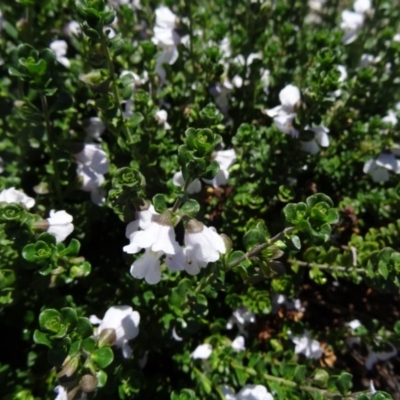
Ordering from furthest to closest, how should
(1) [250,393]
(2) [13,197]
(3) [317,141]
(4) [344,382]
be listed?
(3) [317,141]
(1) [250,393]
(2) [13,197]
(4) [344,382]

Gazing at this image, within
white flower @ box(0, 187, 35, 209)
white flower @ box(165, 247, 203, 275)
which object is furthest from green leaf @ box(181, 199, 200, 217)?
white flower @ box(0, 187, 35, 209)

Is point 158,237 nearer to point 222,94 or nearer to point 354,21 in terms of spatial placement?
point 222,94

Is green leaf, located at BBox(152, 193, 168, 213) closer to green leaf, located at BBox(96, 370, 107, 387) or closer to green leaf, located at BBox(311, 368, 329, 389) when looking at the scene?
green leaf, located at BBox(96, 370, 107, 387)

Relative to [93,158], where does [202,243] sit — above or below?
above

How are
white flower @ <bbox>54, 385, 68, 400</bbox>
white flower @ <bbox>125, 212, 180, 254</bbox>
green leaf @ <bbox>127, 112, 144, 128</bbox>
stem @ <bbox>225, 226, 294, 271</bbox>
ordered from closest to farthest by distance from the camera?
1. white flower @ <bbox>125, 212, 180, 254</bbox>
2. stem @ <bbox>225, 226, 294, 271</bbox>
3. white flower @ <bbox>54, 385, 68, 400</bbox>
4. green leaf @ <bbox>127, 112, 144, 128</bbox>

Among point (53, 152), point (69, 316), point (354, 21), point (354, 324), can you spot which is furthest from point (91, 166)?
point (354, 21)

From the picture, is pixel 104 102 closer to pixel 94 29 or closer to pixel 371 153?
pixel 94 29

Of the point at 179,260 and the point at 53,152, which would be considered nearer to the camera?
the point at 179,260
